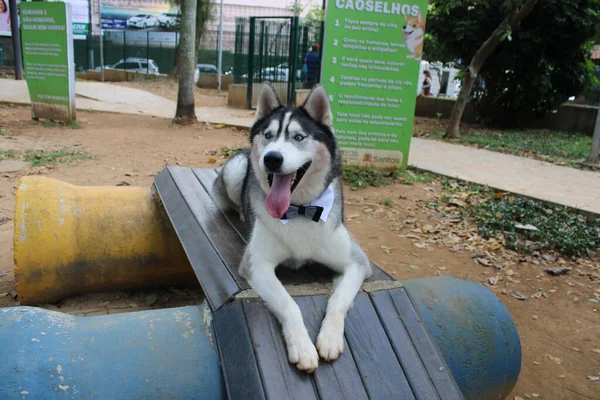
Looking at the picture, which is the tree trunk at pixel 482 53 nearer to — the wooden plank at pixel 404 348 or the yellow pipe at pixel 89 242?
the yellow pipe at pixel 89 242

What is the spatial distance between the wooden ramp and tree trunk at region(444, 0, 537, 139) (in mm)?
8596

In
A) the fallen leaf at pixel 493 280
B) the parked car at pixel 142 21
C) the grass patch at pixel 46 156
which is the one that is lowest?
the fallen leaf at pixel 493 280

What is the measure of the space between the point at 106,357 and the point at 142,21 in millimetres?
42729

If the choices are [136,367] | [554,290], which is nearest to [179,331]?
[136,367]

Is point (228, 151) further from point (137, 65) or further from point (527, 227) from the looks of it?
point (137, 65)

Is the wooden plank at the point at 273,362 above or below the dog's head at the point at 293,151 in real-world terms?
below

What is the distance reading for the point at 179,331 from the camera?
7.60 feet

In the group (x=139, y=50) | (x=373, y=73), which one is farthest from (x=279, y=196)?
(x=139, y=50)

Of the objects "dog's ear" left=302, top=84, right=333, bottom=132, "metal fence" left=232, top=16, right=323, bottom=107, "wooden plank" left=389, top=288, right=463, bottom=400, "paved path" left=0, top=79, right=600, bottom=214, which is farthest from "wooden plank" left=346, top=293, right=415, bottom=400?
"metal fence" left=232, top=16, right=323, bottom=107

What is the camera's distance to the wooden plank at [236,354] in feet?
6.63

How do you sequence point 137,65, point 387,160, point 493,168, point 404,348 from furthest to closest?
point 137,65, point 493,168, point 387,160, point 404,348

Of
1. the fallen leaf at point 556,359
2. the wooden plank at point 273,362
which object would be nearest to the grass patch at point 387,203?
the fallen leaf at point 556,359

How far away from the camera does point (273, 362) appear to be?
2.12 meters

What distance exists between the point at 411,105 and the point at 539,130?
9.15 m
